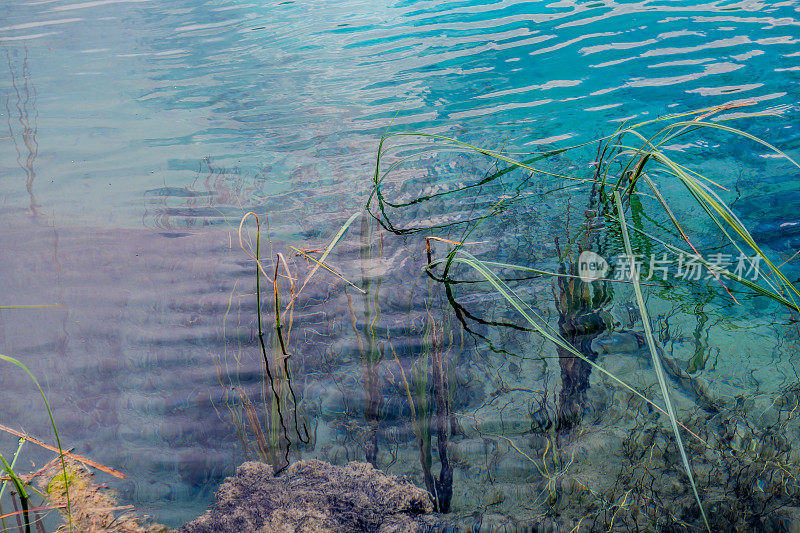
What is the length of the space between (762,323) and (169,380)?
1.68m

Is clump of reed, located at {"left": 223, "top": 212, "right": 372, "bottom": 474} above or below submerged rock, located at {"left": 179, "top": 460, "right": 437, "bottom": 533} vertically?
above

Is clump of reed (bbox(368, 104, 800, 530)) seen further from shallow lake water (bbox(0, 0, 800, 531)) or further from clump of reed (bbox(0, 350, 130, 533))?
clump of reed (bbox(0, 350, 130, 533))

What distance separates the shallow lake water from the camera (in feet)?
4.00

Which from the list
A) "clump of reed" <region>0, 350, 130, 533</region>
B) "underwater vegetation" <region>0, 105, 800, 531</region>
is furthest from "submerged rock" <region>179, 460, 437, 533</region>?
"clump of reed" <region>0, 350, 130, 533</region>

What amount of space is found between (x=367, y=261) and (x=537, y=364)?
2.35 feet

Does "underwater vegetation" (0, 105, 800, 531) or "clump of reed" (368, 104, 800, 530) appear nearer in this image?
"underwater vegetation" (0, 105, 800, 531)

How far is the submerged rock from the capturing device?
1.05 metres

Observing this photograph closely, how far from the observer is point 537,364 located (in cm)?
138

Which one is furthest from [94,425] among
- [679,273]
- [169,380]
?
[679,273]

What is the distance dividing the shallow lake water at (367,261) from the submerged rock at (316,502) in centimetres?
5

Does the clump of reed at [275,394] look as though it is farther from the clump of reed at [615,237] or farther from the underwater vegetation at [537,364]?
the clump of reed at [615,237]

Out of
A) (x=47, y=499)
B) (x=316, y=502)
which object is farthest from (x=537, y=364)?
(x=47, y=499)

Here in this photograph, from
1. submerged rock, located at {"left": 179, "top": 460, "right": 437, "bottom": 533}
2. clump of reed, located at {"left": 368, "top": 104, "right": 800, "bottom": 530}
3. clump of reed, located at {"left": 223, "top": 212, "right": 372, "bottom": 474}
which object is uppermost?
clump of reed, located at {"left": 368, "top": 104, "right": 800, "bottom": 530}

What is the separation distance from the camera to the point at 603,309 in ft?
4.99
